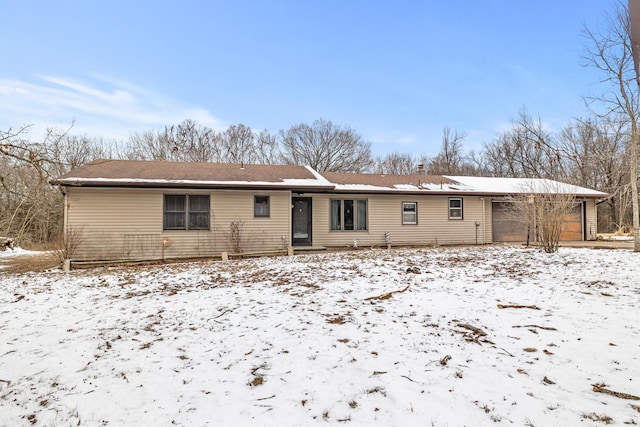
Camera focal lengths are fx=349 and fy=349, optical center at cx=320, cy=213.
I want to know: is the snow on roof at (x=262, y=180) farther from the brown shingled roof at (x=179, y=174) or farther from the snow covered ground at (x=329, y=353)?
the snow covered ground at (x=329, y=353)

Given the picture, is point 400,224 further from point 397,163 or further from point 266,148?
point 397,163

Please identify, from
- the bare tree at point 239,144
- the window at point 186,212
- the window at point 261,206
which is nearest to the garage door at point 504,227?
the window at point 261,206

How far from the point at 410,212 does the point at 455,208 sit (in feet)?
6.72

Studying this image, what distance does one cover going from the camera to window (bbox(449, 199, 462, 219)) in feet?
48.6

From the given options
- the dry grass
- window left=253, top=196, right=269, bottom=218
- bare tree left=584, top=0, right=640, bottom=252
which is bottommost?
the dry grass

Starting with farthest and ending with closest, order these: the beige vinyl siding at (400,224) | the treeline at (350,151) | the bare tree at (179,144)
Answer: the bare tree at (179,144) → the treeline at (350,151) → the beige vinyl siding at (400,224)

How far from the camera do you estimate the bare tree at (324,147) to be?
31.5m

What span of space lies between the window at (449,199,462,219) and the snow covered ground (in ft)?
27.5

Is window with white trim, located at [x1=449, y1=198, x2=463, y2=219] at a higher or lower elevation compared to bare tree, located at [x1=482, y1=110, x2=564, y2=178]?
lower

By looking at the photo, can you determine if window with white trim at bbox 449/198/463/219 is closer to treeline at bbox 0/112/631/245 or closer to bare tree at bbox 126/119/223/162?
treeline at bbox 0/112/631/245

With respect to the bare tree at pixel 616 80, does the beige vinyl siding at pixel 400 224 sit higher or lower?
lower

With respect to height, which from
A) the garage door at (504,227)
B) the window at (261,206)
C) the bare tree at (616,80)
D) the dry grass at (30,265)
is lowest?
the dry grass at (30,265)

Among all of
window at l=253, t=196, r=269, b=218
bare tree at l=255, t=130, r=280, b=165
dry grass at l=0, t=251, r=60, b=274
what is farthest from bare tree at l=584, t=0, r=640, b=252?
bare tree at l=255, t=130, r=280, b=165

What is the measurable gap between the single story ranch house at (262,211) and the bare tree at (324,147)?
51.7 feet
